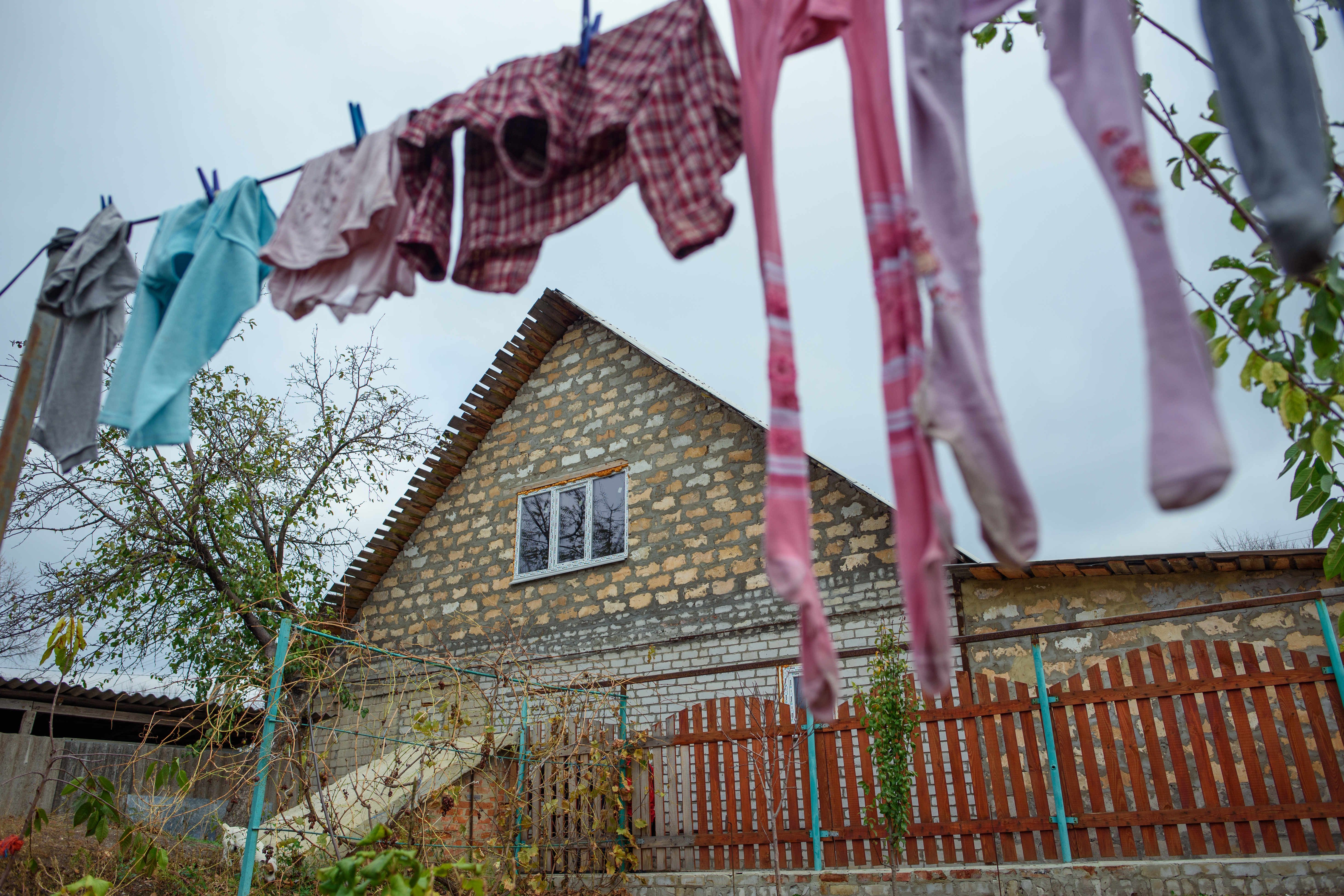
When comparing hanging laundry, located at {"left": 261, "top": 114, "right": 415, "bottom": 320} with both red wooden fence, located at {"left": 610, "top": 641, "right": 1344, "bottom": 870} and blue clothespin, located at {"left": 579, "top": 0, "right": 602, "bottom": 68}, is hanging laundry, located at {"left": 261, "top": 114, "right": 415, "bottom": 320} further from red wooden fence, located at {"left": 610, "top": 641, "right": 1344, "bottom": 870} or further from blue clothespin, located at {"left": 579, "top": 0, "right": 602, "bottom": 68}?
red wooden fence, located at {"left": 610, "top": 641, "right": 1344, "bottom": 870}

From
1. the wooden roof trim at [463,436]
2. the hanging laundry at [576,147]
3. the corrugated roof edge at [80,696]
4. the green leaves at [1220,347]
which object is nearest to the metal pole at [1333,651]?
the green leaves at [1220,347]

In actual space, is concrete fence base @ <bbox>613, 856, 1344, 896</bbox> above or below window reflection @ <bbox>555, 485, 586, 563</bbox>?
below

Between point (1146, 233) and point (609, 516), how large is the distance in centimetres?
818

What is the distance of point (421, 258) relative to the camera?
276 centimetres

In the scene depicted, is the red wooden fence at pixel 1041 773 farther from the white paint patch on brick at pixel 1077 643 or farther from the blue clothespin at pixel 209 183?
the blue clothespin at pixel 209 183

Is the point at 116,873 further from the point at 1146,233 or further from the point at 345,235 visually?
the point at 1146,233

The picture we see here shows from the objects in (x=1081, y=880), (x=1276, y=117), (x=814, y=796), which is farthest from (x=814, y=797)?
(x=1276, y=117)

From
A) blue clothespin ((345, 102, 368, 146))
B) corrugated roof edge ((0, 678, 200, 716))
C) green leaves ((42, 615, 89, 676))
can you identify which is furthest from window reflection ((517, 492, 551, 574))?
blue clothespin ((345, 102, 368, 146))

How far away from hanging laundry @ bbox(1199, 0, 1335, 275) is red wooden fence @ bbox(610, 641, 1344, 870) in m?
3.93

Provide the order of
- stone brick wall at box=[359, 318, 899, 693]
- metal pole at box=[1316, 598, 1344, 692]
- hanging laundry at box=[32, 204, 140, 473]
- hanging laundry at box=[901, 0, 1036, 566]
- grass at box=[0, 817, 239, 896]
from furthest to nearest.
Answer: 1. stone brick wall at box=[359, 318, 899, 693]
2. grass at box=[0, 817, 239, 896]
3. metal pole at box=[1316, 598, 1344, 692]
4. hanging laundry at box=[32, 204, 140, 473]
5. hanging laundry at box=[901, 0, 1036, 566]

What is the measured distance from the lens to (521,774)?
22.7 feet

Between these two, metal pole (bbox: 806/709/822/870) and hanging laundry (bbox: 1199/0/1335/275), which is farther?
metal pole (bbox: 806/709/822/870)

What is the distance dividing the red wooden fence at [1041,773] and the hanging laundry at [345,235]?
14.0 ft

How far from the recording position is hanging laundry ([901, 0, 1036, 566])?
1457 mm
